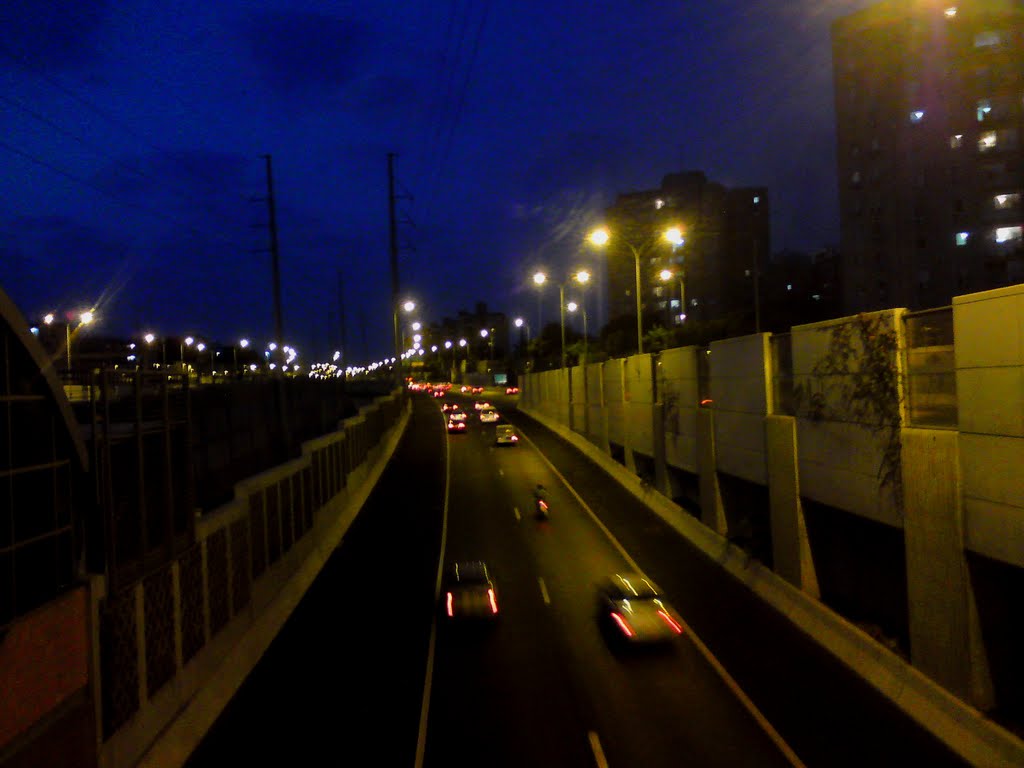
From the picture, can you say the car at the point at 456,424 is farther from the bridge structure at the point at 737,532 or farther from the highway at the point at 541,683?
the highway at the point at 541,683

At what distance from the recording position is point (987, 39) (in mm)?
59875

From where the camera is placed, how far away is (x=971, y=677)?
1367 centimetres

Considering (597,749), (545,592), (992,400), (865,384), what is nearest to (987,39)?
(865,384)

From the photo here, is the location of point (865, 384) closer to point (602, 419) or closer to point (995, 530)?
point (995, 530)

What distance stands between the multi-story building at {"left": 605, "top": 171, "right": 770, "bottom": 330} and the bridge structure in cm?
9867

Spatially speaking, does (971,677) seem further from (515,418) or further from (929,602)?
(515,418)

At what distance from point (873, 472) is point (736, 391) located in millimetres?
9431

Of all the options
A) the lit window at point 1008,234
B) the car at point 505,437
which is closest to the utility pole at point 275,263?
the car at point 505,437

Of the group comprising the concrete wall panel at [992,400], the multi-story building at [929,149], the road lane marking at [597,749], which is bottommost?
the road lane marking at [597,749]

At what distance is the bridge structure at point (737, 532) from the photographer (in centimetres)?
897

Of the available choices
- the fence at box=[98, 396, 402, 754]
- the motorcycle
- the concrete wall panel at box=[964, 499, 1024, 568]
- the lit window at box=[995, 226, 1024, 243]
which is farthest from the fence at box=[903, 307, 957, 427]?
the lit window at box=[995, 226, 1024, 243]

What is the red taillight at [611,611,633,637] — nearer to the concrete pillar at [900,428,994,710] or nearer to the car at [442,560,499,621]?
the car at [442,560,499,621]

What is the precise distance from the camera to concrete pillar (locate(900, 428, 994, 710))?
543 inches

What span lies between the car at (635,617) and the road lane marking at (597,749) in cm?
384
